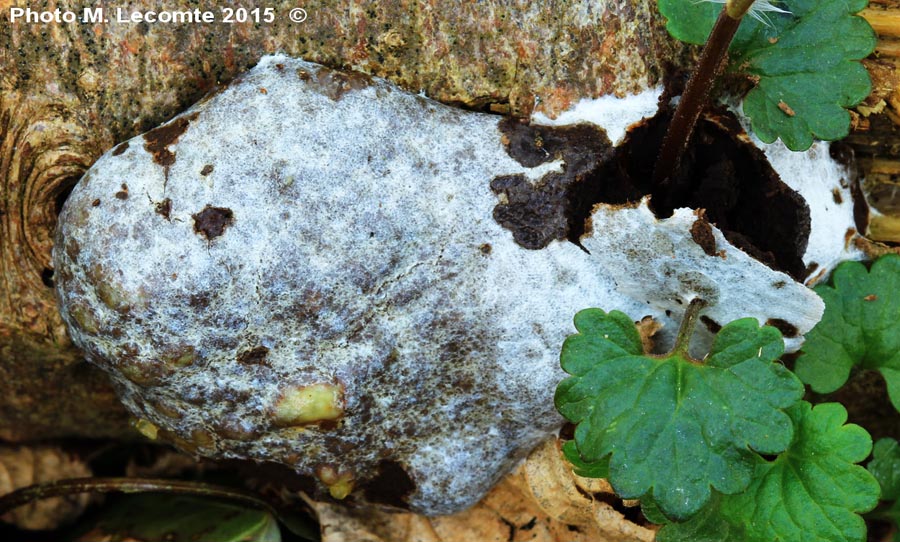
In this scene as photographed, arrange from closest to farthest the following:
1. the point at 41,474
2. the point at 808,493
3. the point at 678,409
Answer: the point at 678,409 → the point at 808,493 → the point at 41,474

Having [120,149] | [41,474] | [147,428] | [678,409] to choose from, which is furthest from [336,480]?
[41,474]

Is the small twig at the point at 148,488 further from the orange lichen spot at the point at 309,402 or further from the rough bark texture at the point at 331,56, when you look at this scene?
the rough bark texture at the point at 331,56

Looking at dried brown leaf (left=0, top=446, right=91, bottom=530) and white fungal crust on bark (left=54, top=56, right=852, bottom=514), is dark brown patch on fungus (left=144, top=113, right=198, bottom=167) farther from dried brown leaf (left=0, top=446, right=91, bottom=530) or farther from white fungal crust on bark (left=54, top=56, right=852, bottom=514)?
dried brown leaf (left=0, top=446, right=91, bottom=530)

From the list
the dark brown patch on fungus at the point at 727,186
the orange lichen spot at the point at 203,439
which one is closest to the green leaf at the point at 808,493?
the dark brown patch on fungus at the point at 727,186

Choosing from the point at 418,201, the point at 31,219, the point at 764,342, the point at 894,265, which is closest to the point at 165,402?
the point at 31,219

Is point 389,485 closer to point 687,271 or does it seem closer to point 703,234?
point 687,271

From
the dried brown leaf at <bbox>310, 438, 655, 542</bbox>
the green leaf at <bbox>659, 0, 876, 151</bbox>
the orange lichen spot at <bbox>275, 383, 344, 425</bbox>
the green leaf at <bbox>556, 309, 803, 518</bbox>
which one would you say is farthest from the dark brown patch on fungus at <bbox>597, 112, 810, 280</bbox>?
the orange lichen spot at <bbox>275, 383, 344, 425</bbox>

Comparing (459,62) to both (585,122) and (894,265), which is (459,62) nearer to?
(585,122)
